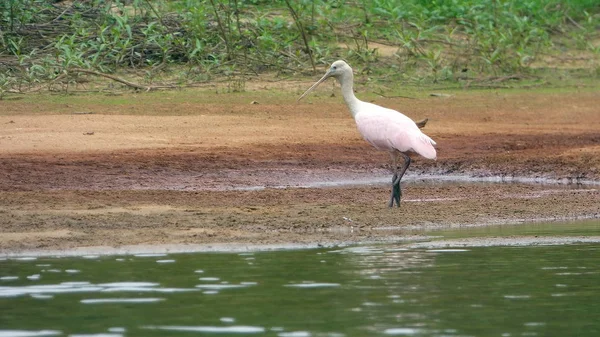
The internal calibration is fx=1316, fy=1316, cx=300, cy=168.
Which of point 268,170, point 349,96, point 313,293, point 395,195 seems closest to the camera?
point 313,293

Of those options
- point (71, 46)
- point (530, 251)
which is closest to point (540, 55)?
point (71, 46)

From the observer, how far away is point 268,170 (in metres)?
13.6

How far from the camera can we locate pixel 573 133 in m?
16.5

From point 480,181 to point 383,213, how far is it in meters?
3.01

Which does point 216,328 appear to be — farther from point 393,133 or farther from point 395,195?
point 393,133

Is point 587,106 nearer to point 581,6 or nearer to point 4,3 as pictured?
Answer: point 581,6

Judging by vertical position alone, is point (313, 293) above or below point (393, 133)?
below

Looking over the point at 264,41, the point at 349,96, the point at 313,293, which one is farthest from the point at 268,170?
the point at 313,293

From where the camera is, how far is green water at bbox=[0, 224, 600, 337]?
21.0 feet

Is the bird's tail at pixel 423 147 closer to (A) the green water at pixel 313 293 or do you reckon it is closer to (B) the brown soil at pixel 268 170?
(B) the brown soil at pixel 268 170

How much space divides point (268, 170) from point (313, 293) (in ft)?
20.8

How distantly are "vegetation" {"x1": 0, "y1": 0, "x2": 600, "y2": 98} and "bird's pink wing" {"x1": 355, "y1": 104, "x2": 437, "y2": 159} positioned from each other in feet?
21.1

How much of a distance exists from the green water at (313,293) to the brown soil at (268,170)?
3.25ft

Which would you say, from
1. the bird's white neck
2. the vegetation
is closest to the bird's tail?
the bird's white neck
